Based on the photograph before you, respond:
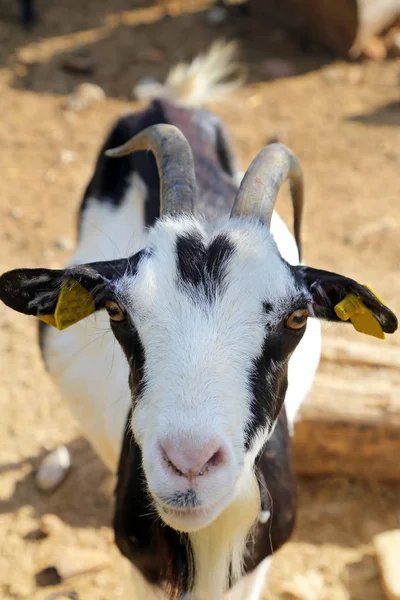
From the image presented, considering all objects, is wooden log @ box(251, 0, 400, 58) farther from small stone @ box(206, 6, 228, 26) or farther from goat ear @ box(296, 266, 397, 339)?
goat ear @ box(296, 266, 397, 339)

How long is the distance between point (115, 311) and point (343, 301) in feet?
2.47

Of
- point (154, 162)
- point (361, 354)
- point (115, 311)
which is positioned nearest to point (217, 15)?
point (154, 162)

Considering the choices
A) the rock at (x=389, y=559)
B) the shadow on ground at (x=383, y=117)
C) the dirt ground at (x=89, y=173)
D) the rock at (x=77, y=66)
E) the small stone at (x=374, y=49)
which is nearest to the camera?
the rock at (x=389, y=559)

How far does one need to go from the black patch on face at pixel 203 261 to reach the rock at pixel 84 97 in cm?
609

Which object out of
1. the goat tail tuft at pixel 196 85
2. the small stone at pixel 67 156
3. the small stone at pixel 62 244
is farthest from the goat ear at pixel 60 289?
the small stone at pixel 67 156

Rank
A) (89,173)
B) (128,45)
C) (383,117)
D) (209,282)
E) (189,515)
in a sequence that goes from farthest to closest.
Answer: (128,45), (383,117), (89,173), (209,282), (189,515)

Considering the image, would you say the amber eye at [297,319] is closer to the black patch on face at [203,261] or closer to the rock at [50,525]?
the black patch on face at [203,261]

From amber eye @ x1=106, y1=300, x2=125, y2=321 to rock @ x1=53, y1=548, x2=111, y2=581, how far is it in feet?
6.25

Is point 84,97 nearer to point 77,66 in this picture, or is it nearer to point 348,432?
point 77,66

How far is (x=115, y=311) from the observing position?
260 cm

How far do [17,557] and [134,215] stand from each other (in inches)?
76.2

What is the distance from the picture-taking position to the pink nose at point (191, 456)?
2.13m

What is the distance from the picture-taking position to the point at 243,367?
7.79ft

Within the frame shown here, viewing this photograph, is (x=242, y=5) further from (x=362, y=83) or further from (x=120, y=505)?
(x=120, y=505)
